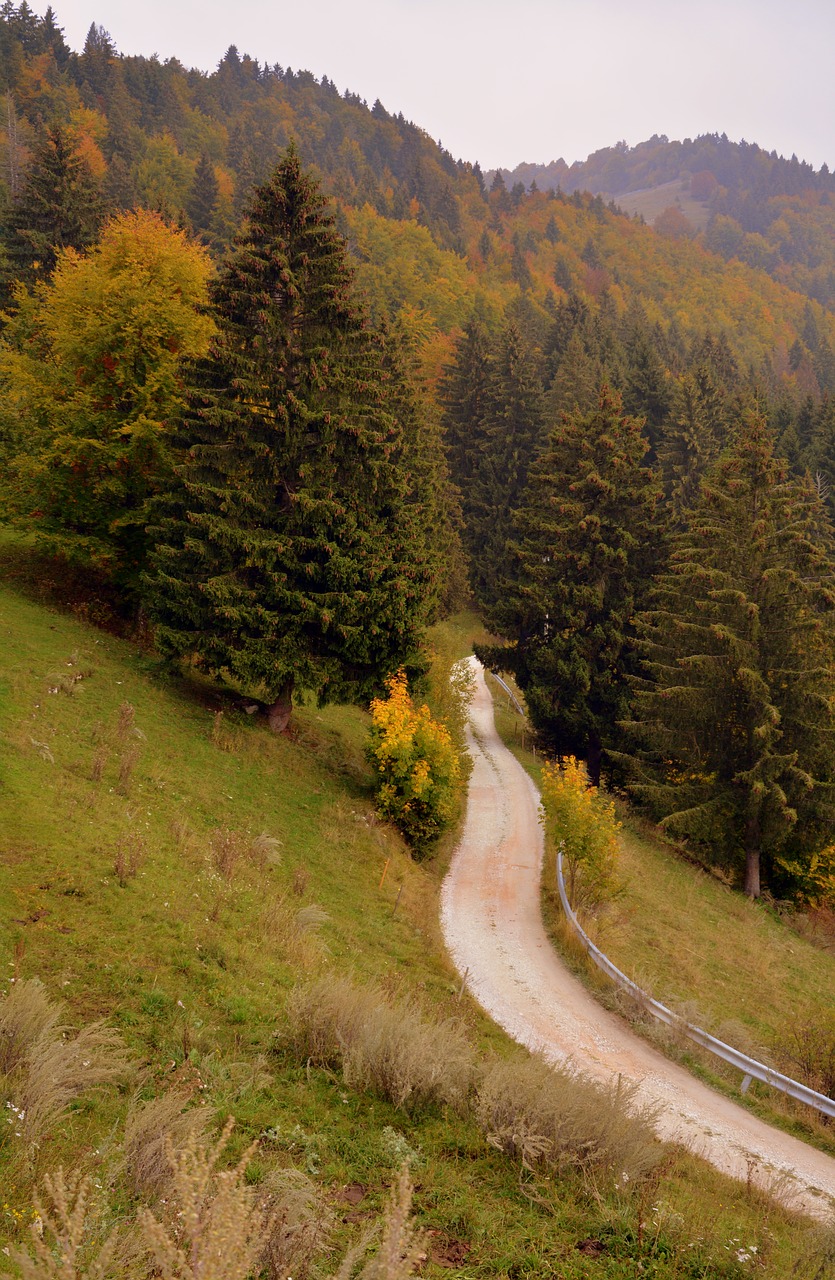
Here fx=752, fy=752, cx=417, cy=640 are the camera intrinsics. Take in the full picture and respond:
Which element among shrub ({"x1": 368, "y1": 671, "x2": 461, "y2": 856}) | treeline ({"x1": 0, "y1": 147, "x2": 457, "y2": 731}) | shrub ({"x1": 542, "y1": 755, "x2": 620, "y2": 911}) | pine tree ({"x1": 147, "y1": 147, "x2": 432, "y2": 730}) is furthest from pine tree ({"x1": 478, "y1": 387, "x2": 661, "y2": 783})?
shrub ({"x1": 542, "y1": 755, "x2": 620, "y2": 911})

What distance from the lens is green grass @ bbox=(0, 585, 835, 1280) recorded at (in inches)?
243

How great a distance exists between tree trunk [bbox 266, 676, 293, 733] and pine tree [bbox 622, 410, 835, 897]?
1221 cm

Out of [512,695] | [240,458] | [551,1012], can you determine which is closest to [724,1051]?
Result: [551,1012]

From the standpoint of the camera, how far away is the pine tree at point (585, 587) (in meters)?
30.4

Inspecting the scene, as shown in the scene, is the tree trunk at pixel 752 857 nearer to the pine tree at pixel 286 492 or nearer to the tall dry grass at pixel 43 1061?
the pine tree at pixel 286 492

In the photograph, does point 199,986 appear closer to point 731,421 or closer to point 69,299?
point 69,299

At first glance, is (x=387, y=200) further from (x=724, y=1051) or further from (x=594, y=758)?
(x=724, y=1051)

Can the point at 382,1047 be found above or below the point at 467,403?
below

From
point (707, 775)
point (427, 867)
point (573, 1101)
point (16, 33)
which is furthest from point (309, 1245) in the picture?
point (16, 33)

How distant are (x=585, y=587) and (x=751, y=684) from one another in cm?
842

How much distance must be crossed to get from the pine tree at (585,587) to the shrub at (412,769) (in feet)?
36.9

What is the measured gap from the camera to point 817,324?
135000mm

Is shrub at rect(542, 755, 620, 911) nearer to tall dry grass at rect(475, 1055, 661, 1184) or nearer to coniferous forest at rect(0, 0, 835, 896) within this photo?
coniferous forest at rect(0, 0, 835, 896)

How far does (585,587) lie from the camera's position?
100 ft
